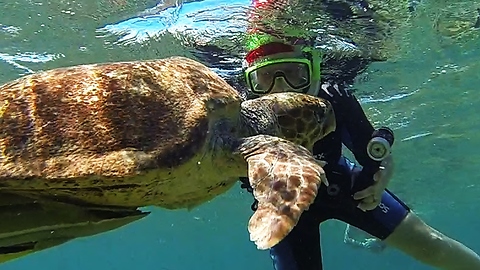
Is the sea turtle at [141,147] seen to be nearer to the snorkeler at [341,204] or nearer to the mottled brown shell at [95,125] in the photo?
the mottled brown shell at [95,125]

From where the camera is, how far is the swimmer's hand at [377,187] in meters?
4.75

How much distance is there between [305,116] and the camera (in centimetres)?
369

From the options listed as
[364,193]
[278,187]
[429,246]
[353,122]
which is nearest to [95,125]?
[278,187]

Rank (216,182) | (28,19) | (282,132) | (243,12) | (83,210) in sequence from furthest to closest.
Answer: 1. (28,19)
2. (243,12)
3. (282,132)
4. (216,182)
5. (83,210)

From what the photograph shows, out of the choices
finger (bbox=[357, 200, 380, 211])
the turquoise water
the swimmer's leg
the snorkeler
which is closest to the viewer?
finger (bbox=[357, 200, 380, 211])

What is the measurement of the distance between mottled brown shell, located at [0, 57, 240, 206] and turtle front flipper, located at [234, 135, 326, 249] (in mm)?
432

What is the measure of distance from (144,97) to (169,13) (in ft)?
17.3

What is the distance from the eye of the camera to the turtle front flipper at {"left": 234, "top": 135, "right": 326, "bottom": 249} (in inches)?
90.7

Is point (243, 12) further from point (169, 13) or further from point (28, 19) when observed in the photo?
point (28, 19)

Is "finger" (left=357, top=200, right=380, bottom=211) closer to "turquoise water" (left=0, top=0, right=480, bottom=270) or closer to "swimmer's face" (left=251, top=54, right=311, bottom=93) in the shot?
"swimmer's face" (left=251, top=54, right=311, bottom=93)

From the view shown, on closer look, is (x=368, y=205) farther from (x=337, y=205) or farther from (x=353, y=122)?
(x=353, y=122)

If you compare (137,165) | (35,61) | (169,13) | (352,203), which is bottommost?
(35,61)

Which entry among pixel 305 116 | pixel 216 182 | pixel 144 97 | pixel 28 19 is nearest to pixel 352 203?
pixel 305 116

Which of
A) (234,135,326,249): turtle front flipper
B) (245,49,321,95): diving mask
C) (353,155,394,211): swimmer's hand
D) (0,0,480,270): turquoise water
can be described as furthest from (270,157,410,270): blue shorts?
(0,0,480,270): turquoise water
